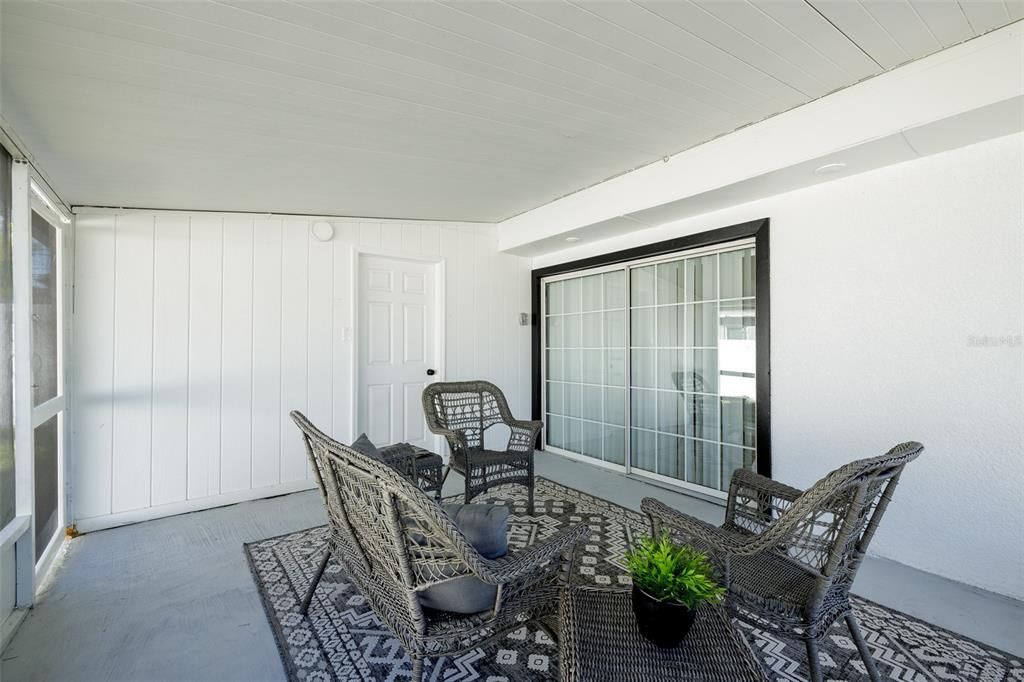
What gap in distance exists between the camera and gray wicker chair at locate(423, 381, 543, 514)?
3.31 meters

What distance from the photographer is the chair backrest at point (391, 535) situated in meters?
1.42

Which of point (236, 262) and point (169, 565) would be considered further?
point (236, 262)

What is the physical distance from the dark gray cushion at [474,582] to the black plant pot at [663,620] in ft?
1.54

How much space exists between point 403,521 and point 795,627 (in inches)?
52.7

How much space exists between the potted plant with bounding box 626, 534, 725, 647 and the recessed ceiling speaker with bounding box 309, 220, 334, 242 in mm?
3712

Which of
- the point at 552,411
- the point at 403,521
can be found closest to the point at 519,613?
the point at 403,521

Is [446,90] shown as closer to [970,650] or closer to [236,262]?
[236,262]

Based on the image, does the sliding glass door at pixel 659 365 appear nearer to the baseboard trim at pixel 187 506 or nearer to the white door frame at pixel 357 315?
the white door frame at pixel 357 315


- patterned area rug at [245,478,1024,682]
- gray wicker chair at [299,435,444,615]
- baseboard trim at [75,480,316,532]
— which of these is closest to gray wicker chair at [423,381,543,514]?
gray wicker chair at [299,435,444,615]

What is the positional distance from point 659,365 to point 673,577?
2.98 m

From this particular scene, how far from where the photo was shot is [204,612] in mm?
2242

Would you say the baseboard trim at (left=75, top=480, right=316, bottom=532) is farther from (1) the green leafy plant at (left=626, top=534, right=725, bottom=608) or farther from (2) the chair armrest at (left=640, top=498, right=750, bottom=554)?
(1) the green leafy plant at (left=626, top=534, right=725, bottom=608)

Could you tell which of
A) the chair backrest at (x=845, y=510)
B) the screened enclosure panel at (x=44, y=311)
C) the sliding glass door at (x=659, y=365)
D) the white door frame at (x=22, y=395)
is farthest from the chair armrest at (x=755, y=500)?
the screened enclosure panel at (x=44, y=311)

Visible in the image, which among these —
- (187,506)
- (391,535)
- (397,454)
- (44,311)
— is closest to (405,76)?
(391,535)
